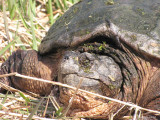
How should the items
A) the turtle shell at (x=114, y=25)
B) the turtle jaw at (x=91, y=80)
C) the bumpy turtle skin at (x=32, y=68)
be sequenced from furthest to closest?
the bumpy turtle skin at (x=32, y=68)
the turtle shell at (x=114, y=25)
the turtle jaw at (x=91, y=80)

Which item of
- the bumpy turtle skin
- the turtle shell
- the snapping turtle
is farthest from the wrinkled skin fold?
the bumpy turtle skin

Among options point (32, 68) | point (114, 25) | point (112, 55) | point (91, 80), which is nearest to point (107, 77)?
point (91, 80)

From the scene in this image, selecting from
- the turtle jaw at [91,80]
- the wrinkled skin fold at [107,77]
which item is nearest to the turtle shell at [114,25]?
the wrinkled skin fold at [107,77]

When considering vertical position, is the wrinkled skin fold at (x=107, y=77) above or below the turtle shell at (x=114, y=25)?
below

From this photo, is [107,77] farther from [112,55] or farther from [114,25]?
[114,25]

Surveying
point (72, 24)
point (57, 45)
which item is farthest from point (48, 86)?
point (72, 24)

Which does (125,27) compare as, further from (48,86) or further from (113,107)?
(48,86)

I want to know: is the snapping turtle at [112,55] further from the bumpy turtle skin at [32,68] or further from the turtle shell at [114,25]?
the bumpy turtle skin at [32,68]
